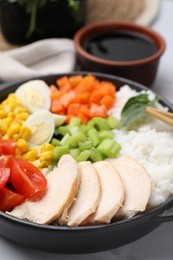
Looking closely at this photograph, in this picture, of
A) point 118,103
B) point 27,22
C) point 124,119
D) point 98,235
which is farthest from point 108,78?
point 98,235

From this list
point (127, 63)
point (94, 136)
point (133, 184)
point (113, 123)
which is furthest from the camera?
point (127, 63)

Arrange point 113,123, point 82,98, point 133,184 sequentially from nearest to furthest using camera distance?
point 133,184 → point 113,123 → point 82,98

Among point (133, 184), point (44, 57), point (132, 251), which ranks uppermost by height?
point (133, 184)

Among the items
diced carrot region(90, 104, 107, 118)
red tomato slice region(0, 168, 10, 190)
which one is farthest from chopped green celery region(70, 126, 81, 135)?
red tomato slice region(0, 168, 10, 190)

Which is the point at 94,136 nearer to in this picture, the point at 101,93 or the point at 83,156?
the point at 83,156

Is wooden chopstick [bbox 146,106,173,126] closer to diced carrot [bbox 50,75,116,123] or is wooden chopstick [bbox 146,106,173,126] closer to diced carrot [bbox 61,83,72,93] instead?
diced carrot [bbox 50,75,116,123]

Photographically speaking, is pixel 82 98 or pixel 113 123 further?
pixel 82 98

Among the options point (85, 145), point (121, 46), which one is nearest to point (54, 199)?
point (85, 145)
